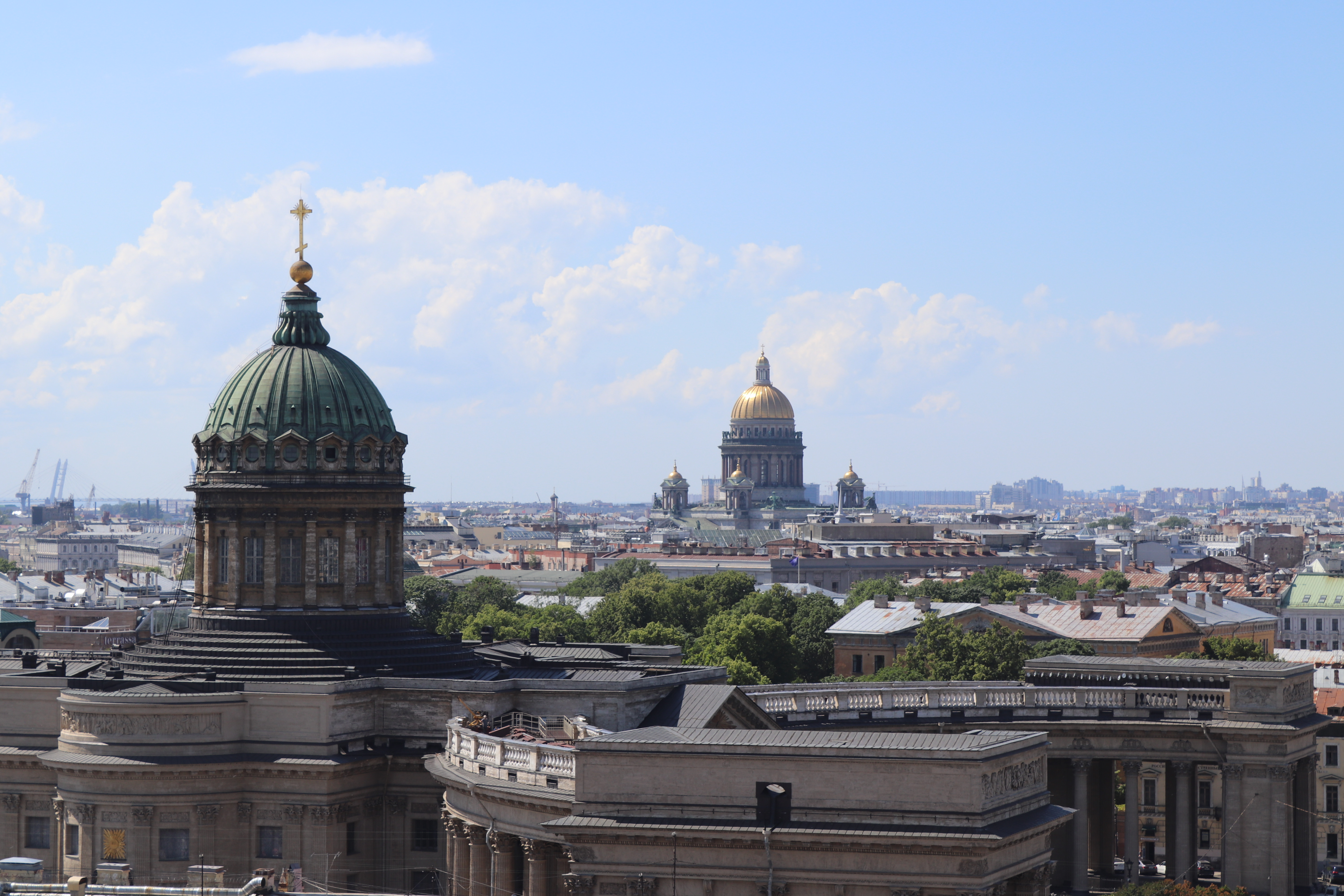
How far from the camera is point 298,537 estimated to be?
88.0m

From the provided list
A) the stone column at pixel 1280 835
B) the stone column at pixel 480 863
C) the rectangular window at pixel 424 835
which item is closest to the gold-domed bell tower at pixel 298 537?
the rectangular window at pixel 424 835

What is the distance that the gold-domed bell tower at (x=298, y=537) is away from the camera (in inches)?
3415

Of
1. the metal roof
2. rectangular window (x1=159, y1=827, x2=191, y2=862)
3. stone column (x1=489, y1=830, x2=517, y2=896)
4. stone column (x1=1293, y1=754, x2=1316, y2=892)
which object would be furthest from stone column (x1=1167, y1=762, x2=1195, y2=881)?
rectangular window (x1=159, y1=827, x2=191, y2=862)

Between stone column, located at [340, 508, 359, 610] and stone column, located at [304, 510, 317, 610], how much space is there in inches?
41.6

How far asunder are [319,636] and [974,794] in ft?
119

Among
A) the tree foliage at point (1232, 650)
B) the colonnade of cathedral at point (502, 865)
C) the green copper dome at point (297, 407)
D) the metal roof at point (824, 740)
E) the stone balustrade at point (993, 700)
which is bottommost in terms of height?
the colonnade of cathedral at point (502, 865)

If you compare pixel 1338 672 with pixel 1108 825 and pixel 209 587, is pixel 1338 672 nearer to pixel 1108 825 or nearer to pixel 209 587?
pixel 1108 825

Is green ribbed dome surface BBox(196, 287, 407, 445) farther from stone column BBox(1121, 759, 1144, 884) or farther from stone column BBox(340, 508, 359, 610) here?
stone column BBox(1121, 759, 1144, 884)

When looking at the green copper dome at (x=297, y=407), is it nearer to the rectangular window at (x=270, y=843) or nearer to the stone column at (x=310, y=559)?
the stone column at (x=310, y=559)

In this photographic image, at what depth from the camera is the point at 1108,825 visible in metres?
89.1

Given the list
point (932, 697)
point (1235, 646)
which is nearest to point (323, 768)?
point (932, 697)

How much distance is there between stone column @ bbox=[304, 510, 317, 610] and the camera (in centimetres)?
8725

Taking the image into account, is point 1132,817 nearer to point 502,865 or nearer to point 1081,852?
point 1081,852

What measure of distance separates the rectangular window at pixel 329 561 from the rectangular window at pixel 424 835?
34.8 feet
